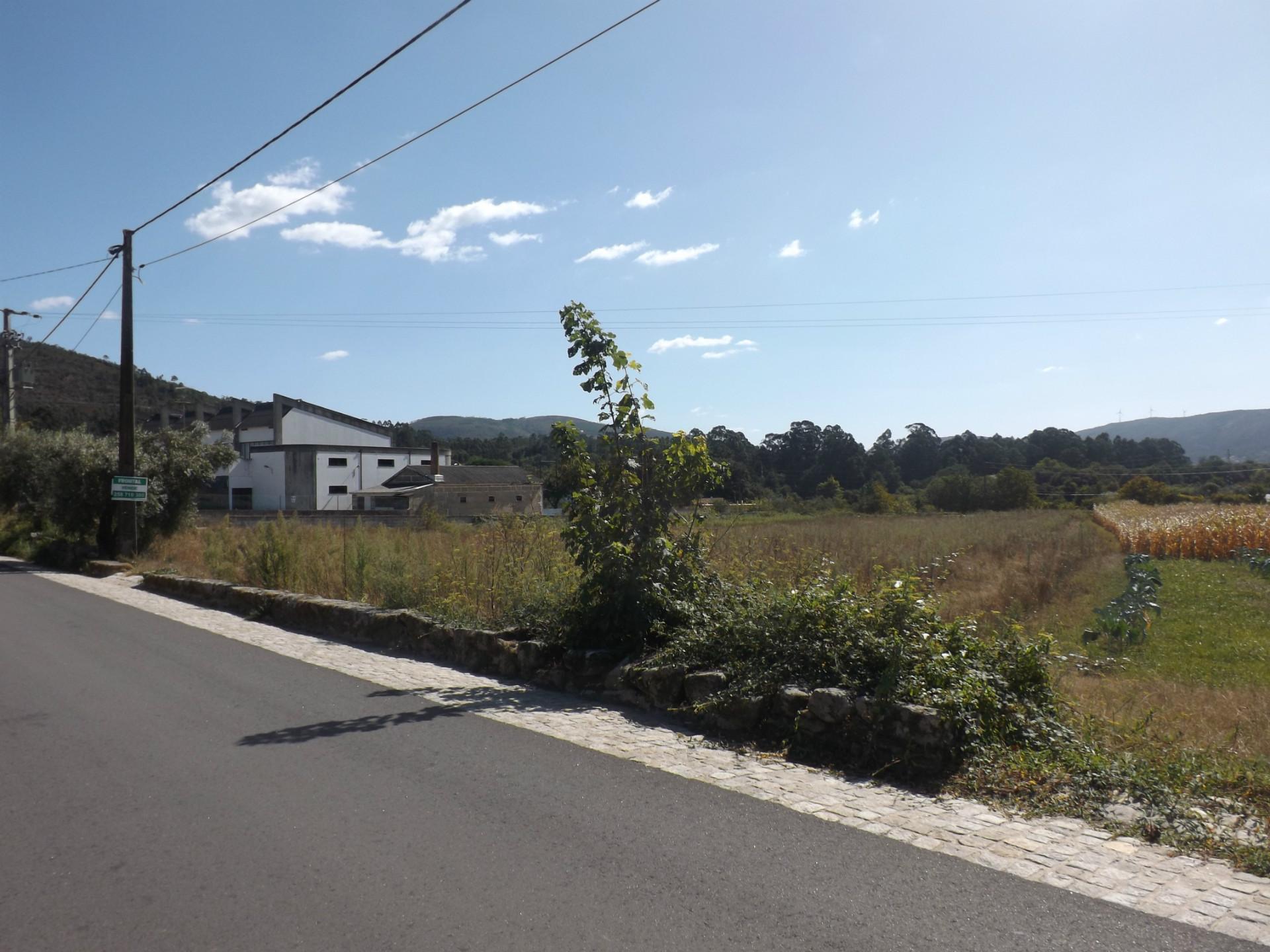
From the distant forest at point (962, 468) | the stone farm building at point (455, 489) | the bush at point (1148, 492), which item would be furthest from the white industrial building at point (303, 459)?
the bush at point (1148, 492)

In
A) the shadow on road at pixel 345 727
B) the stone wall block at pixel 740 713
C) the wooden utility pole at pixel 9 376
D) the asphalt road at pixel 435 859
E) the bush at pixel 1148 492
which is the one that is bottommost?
the shadow on road at pixel 345 727

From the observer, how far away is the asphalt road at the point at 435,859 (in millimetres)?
3779

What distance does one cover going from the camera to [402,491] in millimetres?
58125

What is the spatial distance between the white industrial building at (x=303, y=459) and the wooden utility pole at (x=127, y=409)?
33457 mm

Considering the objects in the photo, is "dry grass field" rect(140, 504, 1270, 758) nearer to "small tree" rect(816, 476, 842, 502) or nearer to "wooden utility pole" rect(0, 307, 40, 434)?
"wooden utility pole" rect(0, 307, 40, 434)

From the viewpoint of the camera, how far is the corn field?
30.2 meters

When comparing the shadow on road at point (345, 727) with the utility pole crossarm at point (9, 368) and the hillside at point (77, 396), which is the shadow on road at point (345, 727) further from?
the hillside at point (77, 396)

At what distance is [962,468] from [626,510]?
7184 cm

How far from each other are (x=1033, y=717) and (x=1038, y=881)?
214 centimetres

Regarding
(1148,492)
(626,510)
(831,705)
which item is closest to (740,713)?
(831,705)

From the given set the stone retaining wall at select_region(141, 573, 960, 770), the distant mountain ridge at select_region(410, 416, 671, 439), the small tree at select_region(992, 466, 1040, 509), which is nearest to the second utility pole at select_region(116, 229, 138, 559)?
the stone retaining wall at select_region(141, 573, 960, 770)

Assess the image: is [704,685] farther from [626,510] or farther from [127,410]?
[127,410]

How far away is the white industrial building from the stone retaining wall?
48985mm

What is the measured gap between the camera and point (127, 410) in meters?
23.9
